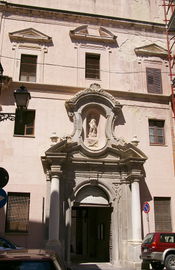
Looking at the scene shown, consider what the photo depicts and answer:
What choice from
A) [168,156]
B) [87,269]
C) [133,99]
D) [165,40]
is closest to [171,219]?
[168,156]

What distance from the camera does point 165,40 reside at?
62.0 ft

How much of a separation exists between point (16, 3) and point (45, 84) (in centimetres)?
549

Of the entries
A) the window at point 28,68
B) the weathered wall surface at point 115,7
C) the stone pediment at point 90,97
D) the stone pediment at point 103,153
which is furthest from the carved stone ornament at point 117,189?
the weathered wall surface at point 115,7

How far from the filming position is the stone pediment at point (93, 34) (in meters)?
17.4

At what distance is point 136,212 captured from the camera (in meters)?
14.2

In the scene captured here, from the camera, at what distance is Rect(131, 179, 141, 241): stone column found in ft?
46.0

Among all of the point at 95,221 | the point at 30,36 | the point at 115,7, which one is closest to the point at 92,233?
the point at 95,221

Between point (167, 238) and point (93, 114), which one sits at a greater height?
point (93, 114)

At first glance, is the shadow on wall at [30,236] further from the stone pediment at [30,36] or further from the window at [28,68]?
the stone pediment at [30,36]

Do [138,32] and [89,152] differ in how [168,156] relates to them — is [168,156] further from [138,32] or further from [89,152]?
[138,32]

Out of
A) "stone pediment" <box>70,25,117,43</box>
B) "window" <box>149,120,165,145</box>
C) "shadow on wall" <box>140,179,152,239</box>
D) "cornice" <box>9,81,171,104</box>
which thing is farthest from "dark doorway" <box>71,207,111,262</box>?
"stone pediment" <box>70,25,117,43</box>

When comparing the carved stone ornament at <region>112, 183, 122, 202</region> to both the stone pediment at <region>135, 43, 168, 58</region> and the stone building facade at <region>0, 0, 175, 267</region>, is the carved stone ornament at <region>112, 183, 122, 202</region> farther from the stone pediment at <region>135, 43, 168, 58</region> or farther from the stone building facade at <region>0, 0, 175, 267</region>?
the stone pediment at <region>135, 43, 168, 58</region>

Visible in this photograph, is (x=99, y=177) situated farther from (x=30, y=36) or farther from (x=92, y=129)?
(x=30, y=36)

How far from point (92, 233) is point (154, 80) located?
944 centimetres
